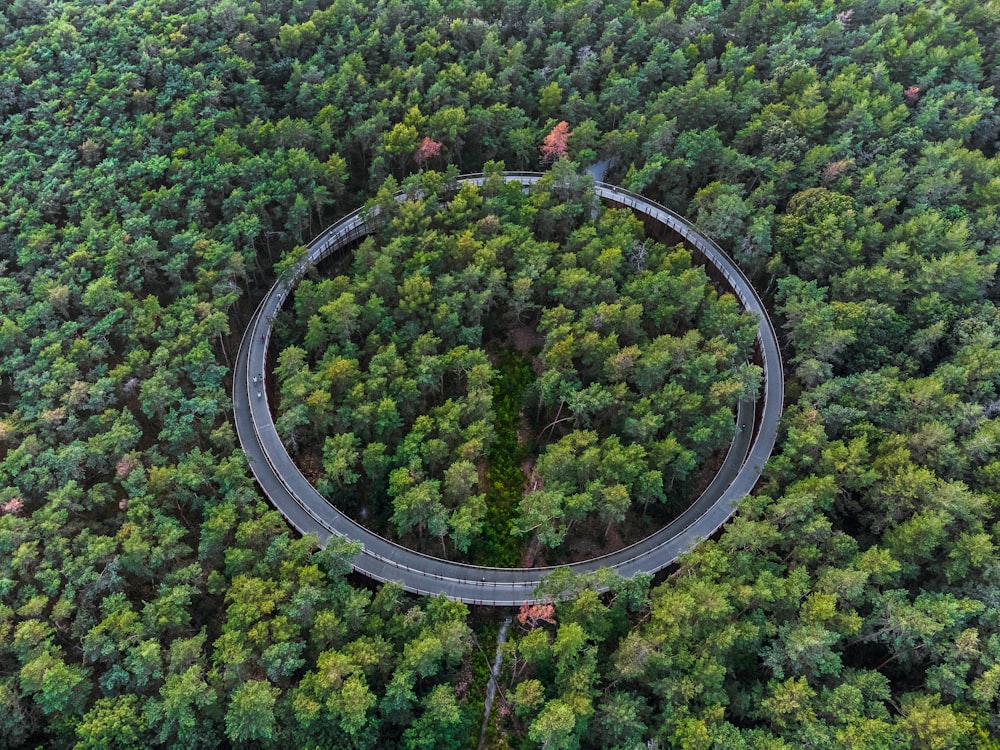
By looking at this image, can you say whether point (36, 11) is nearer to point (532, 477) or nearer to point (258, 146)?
point (258, 146)

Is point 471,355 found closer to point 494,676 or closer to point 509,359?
point 509,359

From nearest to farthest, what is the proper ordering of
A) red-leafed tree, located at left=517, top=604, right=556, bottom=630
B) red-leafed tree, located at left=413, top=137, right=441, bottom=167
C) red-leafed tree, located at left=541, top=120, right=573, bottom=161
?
red-leafed tree, located at left=517, top=604, right=556, bottom=630 → red-leafed tree, located at left=413, top=137, right=441, bottom=167 → red-leafed tree, located at left=541, top=120, right=573, bottom=161

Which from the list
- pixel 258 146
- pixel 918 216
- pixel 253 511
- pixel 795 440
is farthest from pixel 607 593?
pixel 258 146

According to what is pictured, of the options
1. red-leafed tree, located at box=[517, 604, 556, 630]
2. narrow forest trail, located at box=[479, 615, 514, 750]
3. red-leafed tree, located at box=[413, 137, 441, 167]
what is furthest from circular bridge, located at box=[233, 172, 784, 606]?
red-leafed tree, located at box=[413, 137, 441, 167]

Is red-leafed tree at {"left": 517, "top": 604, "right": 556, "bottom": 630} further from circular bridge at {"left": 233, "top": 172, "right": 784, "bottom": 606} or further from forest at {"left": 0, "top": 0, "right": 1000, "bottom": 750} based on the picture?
circular bridge at {"left": 233, "top": 172, "right": 784, "bottom": 606}

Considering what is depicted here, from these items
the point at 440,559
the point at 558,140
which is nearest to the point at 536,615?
the point at 440,559
